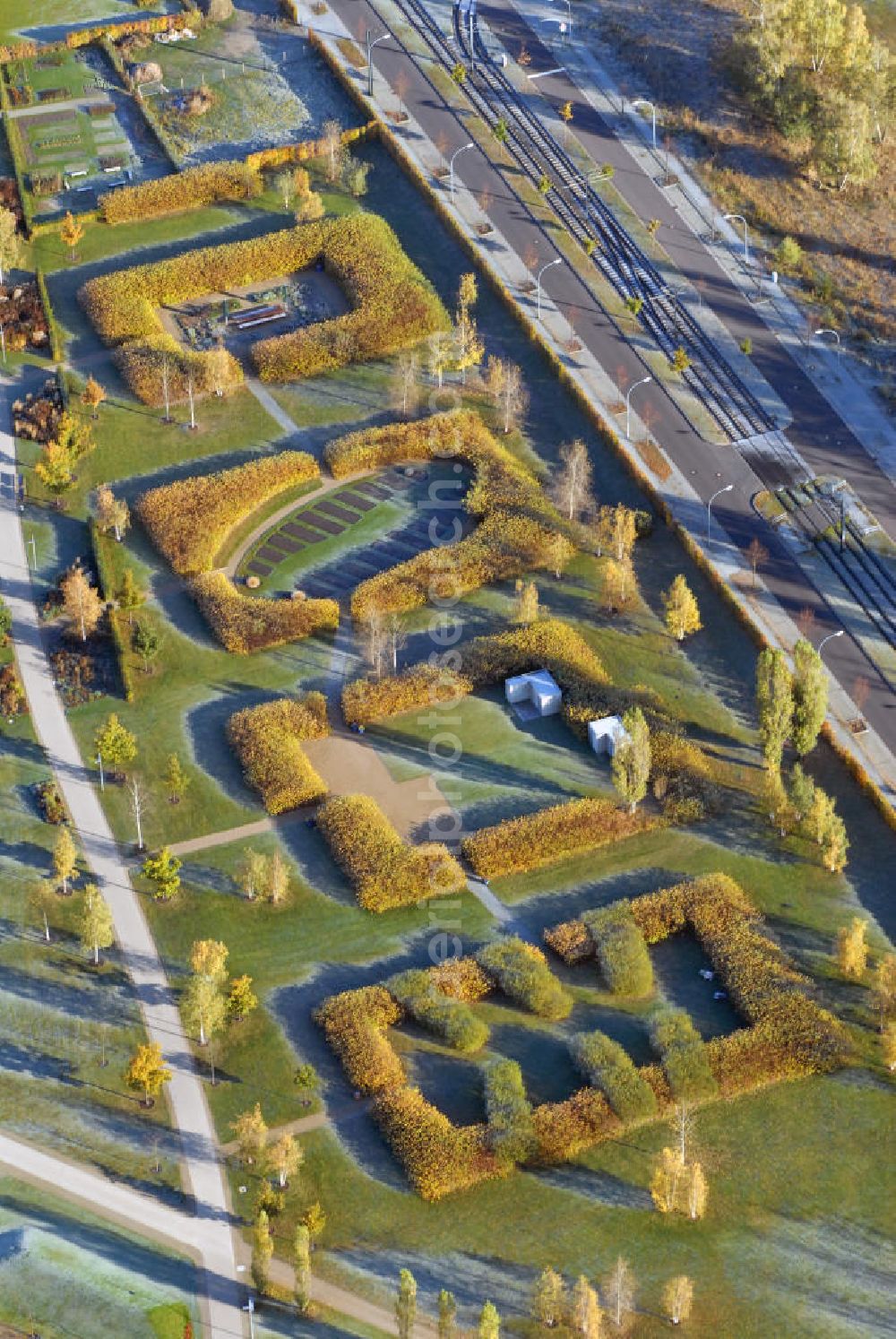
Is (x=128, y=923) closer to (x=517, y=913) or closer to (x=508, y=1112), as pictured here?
(x=517, y=913)

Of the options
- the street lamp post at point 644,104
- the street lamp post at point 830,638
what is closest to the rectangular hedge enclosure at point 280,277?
the street lamp post at point 644,104

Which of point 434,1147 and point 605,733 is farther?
point 605,733

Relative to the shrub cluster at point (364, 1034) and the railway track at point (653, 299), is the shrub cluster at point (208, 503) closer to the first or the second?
the railway track at point (653, 299)

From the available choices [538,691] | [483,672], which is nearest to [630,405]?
[483,672]

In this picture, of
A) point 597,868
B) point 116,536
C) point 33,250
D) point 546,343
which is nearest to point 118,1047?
point 597,868

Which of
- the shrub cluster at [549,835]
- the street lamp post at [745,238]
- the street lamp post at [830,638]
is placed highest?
the street lamp post at [745,238]
